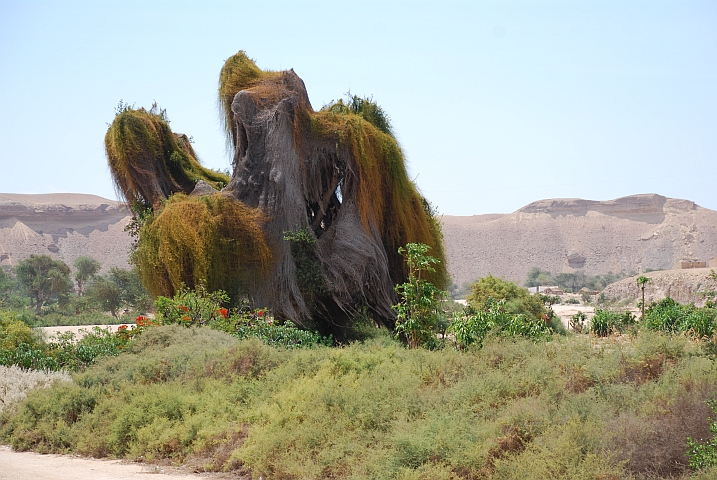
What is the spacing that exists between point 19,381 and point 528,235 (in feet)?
297

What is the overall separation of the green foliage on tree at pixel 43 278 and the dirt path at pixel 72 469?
144ft

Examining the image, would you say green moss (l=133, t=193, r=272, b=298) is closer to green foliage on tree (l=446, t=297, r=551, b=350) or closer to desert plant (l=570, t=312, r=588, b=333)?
green foliage on tree (l=446, t=297, r=551, b=350)

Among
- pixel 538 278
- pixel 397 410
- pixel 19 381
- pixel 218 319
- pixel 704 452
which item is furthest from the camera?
pixel 538 278

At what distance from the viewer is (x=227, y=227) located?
1603cm

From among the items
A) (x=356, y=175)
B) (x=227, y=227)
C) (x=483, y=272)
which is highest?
(x=356, y=175)

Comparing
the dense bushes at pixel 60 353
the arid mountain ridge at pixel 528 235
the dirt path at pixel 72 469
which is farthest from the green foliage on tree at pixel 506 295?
the arid mountain ridge at pixel 528 235

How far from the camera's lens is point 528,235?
96312 mm

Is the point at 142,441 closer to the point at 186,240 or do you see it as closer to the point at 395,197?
the point at 186,240

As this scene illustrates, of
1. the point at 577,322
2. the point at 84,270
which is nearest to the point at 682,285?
the point at 577,322

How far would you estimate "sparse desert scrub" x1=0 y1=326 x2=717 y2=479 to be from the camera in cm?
590

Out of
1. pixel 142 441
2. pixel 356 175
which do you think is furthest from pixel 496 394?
pixel 356 175

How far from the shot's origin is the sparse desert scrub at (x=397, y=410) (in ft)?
19.4

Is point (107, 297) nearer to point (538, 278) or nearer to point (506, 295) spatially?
point (506, 295)

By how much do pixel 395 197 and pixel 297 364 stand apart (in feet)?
30.8
